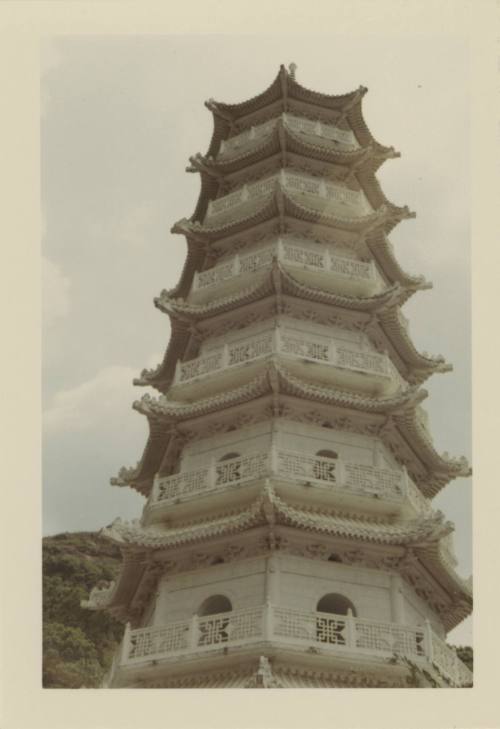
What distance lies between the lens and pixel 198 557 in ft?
56.2

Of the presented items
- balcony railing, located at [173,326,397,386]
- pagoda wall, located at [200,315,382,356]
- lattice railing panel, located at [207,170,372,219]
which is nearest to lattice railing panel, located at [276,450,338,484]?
balcony railing, located at [173,326,397,386]

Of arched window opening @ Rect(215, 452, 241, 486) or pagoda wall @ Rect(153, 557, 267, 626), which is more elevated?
arched window opening @ Rect(215, 452, 241, 486)

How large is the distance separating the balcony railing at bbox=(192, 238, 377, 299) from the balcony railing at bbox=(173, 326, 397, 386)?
1880 millimetres

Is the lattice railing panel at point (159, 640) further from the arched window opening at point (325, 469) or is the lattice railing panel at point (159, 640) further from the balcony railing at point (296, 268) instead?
the balcony railing at point (296, 268)

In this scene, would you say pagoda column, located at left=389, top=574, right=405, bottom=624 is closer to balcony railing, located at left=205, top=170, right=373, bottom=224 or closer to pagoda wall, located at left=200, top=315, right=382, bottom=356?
pagoda wall, located at left=200, top=315, right=382, bottom=356

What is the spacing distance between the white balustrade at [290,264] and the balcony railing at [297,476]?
18.2 ft

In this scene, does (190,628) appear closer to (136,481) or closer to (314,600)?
(314,600)

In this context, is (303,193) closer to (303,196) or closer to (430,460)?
(303,196)

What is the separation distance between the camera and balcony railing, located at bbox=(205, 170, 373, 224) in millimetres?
23500

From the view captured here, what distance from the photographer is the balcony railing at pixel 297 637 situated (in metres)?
14.6

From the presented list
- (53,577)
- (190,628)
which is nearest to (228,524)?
(190,628)

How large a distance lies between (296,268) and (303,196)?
2.92 metres

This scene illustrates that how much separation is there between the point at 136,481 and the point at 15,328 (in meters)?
8.69

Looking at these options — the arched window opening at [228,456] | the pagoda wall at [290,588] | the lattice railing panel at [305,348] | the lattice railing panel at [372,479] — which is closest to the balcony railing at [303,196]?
the lattice railing panel at [305,348]
